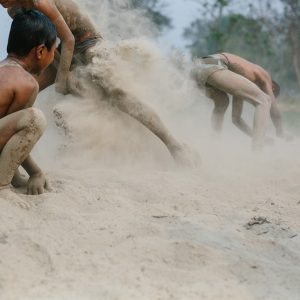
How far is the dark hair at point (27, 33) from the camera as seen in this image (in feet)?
9.61

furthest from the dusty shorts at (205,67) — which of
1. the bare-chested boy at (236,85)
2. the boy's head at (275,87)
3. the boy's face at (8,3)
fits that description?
the boy's face at (8,3)

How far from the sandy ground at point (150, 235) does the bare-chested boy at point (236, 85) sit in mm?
1053

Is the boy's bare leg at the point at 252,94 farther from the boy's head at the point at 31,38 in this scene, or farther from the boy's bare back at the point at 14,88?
the boy's bare back at the point at 14,88

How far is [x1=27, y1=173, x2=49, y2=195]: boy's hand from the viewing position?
3.00 metres

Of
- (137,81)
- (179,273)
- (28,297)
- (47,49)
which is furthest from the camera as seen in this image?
(137,81)

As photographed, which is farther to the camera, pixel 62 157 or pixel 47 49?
pixel 62 157

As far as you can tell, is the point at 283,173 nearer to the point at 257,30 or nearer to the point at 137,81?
the point at 137,81

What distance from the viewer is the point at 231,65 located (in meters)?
5.42

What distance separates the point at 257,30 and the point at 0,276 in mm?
26237

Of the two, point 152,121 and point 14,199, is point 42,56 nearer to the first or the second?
point 14,199

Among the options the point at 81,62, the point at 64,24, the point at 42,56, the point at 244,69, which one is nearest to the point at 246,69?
the point at 244,69

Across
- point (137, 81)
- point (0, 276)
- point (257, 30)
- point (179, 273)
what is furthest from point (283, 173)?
point (257, 30)

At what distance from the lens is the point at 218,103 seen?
225 inches

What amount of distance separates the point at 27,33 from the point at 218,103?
312 centimetres
